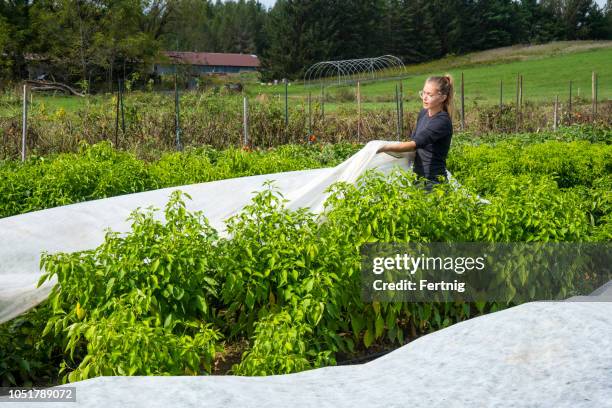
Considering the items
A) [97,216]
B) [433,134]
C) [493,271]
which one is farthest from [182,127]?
[493,271]

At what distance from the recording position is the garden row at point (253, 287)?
2955mm

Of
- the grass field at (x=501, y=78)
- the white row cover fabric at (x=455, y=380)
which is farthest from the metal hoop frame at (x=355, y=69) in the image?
the white row cover fabric at (x=455, y=380)

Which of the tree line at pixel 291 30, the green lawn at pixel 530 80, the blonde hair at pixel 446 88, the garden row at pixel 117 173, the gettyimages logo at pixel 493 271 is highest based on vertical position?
the tree line at pixel 291 30

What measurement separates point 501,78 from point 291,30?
2020cm

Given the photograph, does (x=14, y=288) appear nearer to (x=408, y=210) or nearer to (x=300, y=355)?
(x=300, y=355)

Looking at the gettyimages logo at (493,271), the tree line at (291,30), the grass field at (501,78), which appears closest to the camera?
the gettyimages logo at (493,271)

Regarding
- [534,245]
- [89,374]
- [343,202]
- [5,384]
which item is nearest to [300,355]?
[89,374]

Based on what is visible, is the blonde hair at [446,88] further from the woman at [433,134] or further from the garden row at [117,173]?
the garden row at [117,173]

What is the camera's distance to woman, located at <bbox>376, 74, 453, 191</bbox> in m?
4.73

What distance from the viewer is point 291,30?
55969 millimetres

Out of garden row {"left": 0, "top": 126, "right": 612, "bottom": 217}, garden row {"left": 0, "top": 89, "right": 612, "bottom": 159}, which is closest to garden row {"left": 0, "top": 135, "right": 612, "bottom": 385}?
garden row {"left": 0, "top": 126, "right": 612, "bottom": 217}

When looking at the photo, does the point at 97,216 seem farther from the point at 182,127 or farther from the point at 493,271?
the point at 182,127

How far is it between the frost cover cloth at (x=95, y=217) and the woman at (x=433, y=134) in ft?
0.48

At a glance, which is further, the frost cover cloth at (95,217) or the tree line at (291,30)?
the tree line at (291,30)
